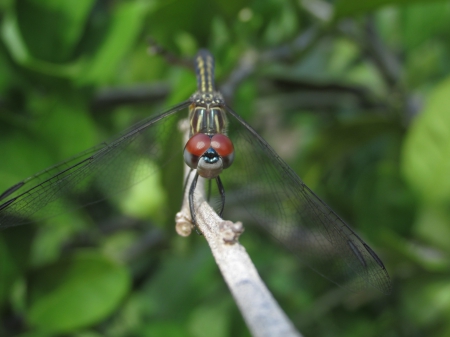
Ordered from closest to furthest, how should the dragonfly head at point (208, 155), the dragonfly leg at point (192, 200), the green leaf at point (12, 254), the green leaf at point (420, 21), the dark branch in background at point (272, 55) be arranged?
the dragonfly leg at point (192, 200)
the dragonfly head at point (208, 155)
the green leaf at point (12, 254)
the dark branch in background at point (272, 55)
the green leaf at point (420, 21)

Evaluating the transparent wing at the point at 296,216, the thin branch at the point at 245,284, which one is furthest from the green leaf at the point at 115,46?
the thin branch at the point at 245,284

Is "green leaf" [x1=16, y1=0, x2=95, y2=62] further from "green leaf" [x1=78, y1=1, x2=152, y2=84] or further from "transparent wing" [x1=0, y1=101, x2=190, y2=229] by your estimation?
"transparent wing" [x1=0, y1=101, x2=190, y2=229]

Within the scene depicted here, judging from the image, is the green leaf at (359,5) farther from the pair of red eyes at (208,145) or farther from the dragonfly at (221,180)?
the pair of red eyes at (208,145)

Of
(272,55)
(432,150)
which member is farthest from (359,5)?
(432,150)

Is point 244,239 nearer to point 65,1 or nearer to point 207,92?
point 207,92

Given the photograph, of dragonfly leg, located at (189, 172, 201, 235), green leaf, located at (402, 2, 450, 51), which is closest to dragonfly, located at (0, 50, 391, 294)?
dragonfly leg, located at (189, 172, 201, 235)

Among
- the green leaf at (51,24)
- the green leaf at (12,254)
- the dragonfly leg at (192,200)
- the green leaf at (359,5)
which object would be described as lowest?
the dragonfly leg at (192,200)

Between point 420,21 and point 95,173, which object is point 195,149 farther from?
point 420,21

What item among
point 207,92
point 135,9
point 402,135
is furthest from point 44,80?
point 402,135
